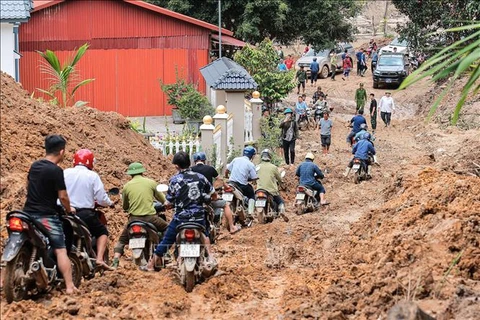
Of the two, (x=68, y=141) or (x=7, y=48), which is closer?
(x=68, y=141)

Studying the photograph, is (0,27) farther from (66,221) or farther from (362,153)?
(66,221)

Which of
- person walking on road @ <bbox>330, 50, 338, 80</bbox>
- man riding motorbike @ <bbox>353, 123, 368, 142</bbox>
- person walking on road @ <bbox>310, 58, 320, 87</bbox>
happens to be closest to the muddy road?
man riding motorbike @ <bbox>353, 123, 368, 142</bbox>

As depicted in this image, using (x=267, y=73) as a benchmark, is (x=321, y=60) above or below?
above

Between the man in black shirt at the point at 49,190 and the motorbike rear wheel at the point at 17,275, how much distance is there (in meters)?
0.33

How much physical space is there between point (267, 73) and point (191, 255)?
18.1 metres

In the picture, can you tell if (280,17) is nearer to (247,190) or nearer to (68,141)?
(247,190)

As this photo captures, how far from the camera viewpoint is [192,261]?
971 cm

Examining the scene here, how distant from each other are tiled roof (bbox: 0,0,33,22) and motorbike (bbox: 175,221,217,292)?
1440cm

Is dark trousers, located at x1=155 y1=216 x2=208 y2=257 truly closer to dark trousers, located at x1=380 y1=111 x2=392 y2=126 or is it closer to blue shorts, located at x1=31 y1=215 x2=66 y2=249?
blue shorts, located at x1=31 y1=215 x2=66 y2=249

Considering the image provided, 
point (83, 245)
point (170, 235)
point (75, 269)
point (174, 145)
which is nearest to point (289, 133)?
point (174, 145)

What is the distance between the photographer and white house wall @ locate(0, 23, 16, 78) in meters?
22.8

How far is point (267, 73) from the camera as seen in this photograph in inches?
1075

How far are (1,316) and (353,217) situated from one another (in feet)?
29.4

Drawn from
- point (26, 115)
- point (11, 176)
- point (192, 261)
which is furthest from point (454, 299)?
point (26, 115)
